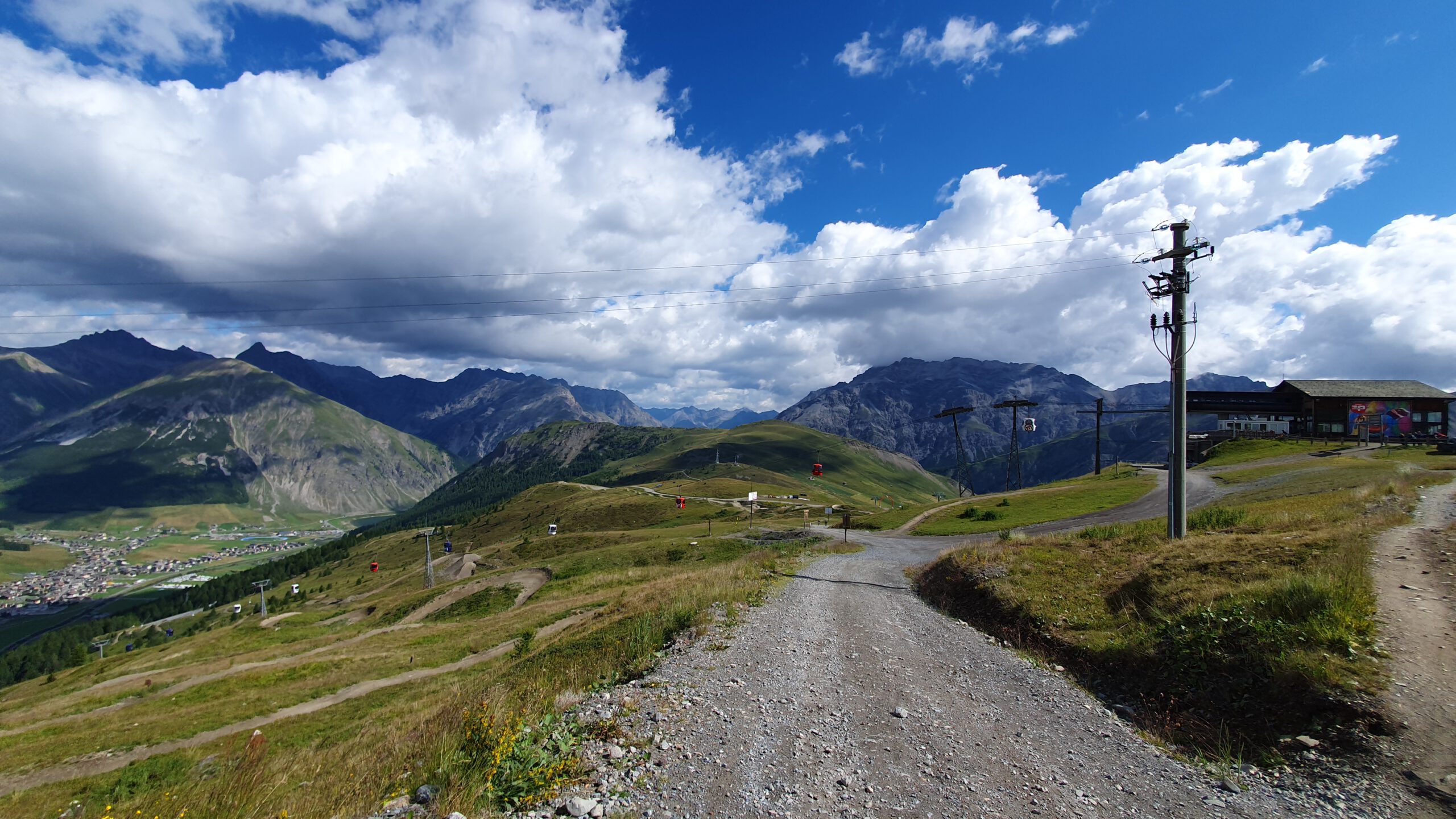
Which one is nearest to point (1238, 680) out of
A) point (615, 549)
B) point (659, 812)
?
point (659, 812)

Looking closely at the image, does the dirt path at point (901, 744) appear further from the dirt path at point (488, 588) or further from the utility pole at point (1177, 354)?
the dirt path at point (488, 588)

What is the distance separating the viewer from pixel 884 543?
4881cm

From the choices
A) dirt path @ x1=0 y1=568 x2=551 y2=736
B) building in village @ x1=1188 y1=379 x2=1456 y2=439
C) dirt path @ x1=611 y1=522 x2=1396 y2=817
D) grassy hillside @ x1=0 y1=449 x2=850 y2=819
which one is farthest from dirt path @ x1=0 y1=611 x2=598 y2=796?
building in village @ x1=1188 y1=379 x2=1456 y2=439

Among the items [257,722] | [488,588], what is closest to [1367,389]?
[488,588]

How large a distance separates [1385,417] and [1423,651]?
115 meters

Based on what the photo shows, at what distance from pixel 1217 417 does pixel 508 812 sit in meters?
141

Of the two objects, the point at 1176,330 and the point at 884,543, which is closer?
the point at 1176,330

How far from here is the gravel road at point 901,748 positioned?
7742mm

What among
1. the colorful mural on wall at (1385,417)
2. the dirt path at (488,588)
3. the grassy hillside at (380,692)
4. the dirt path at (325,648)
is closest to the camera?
the grassy hillside at (380,692)

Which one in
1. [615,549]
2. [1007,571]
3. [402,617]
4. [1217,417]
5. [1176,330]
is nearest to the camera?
[1007,571]

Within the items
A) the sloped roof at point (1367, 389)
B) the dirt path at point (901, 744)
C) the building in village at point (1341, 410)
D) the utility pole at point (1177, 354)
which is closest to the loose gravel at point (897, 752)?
the dirt path at point (901, 744)

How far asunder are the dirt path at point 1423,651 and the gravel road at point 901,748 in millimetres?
679

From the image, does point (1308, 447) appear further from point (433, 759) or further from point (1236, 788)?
point (433, 759)

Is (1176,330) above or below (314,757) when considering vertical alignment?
above
